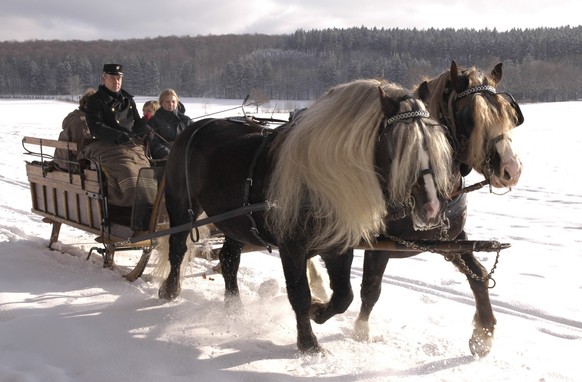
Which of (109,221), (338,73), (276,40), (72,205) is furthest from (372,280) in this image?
(276,40)

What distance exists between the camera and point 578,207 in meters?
9.12

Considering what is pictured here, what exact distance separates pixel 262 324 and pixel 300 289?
0.93 meters

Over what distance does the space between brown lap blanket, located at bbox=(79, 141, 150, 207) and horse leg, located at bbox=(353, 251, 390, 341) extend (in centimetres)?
250

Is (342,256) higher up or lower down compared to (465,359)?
higher up

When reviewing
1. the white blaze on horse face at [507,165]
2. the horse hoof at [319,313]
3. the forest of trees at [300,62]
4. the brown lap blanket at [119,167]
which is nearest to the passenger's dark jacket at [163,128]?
the brown lap blanket at [119,167]

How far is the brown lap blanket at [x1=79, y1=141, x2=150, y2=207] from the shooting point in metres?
5.16

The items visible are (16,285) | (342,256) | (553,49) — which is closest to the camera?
(342,256)

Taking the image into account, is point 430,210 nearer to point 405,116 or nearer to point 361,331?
point 405,116

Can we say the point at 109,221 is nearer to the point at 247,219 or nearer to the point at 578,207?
the point at 247,219

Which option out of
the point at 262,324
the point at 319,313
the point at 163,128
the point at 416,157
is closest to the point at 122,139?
the point at 163,128

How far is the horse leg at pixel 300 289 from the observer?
3.25m

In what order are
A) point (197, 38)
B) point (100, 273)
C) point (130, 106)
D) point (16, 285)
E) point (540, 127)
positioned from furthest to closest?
point (197, 38) → point (540, 127) → point (130, 106) → point (100, 273) → point (16, 285)

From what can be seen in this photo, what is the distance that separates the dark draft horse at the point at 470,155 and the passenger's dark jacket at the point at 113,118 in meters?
2.88

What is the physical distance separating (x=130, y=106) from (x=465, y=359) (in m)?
4.15
